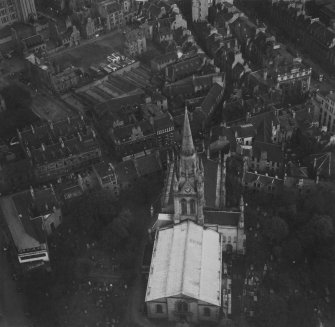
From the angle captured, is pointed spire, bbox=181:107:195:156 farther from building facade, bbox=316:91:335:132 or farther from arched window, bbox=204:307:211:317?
building facade, bbox=316:91:335:132

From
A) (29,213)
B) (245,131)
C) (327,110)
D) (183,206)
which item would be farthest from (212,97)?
(29,213)

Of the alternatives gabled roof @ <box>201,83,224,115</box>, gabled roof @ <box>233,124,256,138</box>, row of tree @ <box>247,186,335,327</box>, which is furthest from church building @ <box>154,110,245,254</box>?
gabled roof @ <box>201,83,224,115</box>

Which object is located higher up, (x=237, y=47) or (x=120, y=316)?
(x=237, y=47)

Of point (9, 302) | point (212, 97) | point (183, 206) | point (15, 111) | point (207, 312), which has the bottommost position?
point (9, 302)

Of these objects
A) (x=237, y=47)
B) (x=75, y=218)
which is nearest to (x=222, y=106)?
(x=237, y=47)

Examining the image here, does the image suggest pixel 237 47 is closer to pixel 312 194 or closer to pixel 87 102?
pixel 87 102

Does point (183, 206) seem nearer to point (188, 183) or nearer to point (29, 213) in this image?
point (188, 183)
